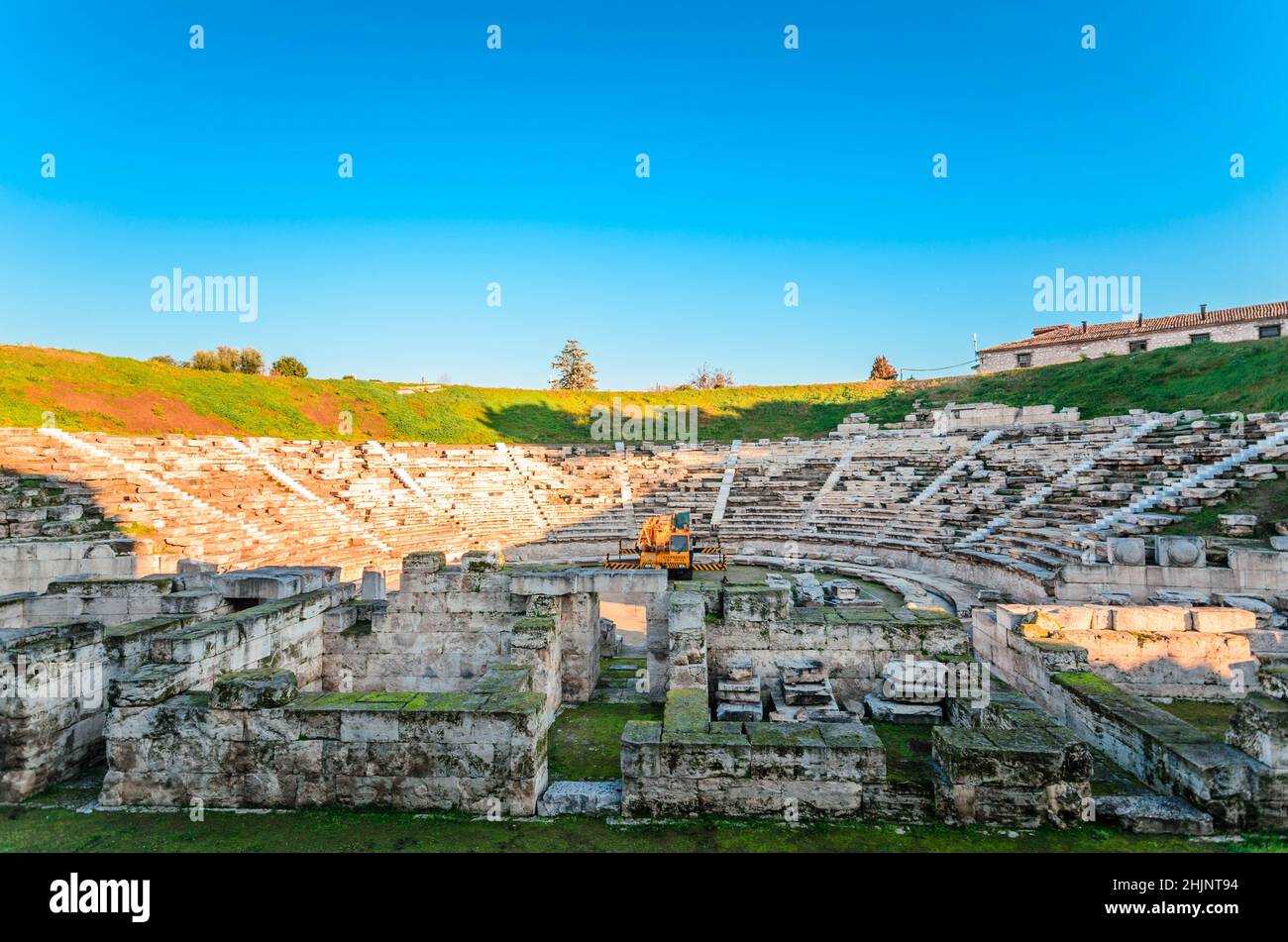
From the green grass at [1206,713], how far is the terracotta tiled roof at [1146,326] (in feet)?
136

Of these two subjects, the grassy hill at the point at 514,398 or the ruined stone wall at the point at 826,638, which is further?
the grassy hill at the point at 514,398

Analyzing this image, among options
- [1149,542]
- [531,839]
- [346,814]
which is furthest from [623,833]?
[1149,542]

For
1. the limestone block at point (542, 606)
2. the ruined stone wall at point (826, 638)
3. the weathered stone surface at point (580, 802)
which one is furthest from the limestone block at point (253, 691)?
the ruined stone wall at point (826, 638)

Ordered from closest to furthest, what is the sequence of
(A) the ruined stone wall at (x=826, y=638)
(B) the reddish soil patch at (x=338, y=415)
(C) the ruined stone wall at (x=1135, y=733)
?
(C) the ruined stone wall at (x=1135, y=733), (A) the ruined stone wall at (x=826, y=638), (B) the reddish soil patch at (x=338, y=415)

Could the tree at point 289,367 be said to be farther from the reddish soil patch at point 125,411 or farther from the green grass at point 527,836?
the green grass at point 527,836

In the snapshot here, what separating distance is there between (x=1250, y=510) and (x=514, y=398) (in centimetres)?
3891

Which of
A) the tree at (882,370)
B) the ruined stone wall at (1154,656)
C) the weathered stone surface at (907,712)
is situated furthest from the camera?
the tree at (882,370)

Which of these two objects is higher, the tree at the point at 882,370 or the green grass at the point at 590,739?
the tree at the point at 882,370

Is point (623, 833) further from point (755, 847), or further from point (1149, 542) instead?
point (1149, 542)

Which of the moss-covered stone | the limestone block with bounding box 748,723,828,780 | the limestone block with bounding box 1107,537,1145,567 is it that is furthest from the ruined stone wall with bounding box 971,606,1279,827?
the limestone block with bounding box 1107,537,1145,567

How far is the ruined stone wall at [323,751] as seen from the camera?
182 inches

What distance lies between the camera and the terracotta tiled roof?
3571 centimetres

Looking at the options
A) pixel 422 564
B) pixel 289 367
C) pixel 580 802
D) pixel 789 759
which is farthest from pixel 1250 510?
pixel 289 367
